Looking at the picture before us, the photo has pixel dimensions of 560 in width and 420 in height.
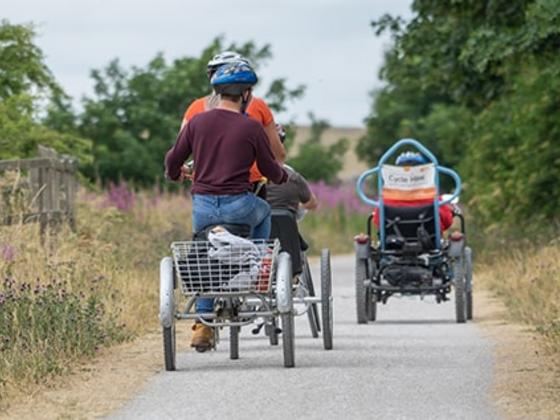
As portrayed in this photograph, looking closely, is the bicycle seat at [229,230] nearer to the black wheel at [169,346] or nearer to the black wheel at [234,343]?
the black wheel at [169,346]

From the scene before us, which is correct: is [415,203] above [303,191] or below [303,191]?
above

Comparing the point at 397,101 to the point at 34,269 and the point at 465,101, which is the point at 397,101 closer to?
the point at 465,101

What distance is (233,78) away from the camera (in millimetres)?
13445

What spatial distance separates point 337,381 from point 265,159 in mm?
1738

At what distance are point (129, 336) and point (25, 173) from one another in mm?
7075

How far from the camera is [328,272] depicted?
1512 cm

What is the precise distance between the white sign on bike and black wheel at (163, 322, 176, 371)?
20.0 ft

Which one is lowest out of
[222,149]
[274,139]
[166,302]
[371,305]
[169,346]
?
[169,346]

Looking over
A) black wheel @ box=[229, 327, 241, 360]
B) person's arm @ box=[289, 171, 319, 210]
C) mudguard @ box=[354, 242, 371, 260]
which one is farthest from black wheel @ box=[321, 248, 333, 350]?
mudguard @ box=[354, 242, 371, 260]

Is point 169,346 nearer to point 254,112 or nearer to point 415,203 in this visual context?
point 254,112

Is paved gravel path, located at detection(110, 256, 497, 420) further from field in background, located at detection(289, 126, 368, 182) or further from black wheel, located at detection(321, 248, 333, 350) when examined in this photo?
field in background, located at detection(289, 126, 368, 182)

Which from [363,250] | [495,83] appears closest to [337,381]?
[363,250]

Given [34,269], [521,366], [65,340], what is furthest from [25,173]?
[521,366]

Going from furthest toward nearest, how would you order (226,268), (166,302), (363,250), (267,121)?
(363,250)
(267,121)
(226,268)
(166,302)
